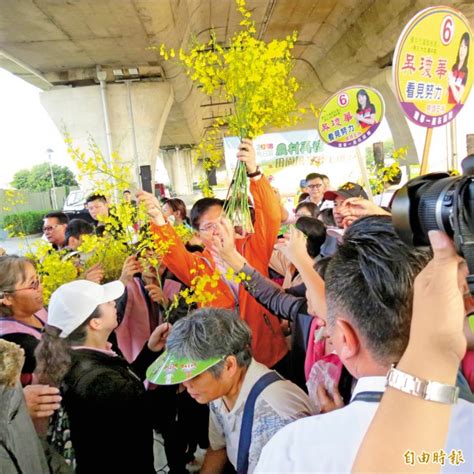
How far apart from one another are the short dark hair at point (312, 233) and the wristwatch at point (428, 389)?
1786 mm

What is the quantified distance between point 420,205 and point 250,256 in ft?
5.74

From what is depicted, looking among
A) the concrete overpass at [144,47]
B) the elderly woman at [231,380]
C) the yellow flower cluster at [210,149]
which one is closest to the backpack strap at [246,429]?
the elderly woman at [231,380]

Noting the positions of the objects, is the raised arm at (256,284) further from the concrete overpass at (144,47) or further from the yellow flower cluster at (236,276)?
the concrete overpass at (144,47)

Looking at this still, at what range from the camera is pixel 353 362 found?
0.81 meters

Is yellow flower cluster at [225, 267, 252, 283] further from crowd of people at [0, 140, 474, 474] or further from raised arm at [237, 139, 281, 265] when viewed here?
raised arm at [237, 139, 281, 265]

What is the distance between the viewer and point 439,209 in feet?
1.95

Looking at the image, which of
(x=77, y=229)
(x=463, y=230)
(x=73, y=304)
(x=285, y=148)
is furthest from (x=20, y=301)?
(x=285, y=148)

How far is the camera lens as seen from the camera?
611mm

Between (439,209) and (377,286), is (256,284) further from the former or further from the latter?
(439,209)

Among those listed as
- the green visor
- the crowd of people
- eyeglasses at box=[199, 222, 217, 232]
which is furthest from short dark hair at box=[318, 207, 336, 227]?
the green visor

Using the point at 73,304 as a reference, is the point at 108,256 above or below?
above

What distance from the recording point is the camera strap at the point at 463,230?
54 cm

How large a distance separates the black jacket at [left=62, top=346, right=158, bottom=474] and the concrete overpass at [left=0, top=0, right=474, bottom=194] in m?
5.69

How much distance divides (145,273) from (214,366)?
1036mm
